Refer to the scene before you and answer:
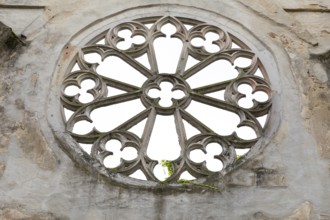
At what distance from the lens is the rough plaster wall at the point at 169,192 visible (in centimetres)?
823

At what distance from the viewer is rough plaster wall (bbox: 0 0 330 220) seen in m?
8.23

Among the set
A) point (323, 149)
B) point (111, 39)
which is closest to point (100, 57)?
point (111, 39)

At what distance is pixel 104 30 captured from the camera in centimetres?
1070

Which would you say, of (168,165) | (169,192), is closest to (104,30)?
(168,165)

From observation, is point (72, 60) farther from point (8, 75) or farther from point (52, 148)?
point (52, 148)

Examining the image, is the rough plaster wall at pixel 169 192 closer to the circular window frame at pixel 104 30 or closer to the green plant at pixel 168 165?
the circular window frame at pixel 104 30

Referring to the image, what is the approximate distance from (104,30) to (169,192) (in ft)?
10.5

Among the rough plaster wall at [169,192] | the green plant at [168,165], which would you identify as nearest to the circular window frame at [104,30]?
the rough plaster wall at [169,192]

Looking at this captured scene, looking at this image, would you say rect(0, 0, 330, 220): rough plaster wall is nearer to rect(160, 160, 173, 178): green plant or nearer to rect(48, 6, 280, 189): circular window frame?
rect(48, 6, 280, 189): circular window frame

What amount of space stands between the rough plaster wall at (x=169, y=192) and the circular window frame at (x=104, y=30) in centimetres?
8

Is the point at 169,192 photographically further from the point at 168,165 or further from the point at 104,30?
the point at 104,30

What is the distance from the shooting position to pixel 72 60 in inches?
403

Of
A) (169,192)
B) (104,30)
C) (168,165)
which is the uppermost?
(104,30)

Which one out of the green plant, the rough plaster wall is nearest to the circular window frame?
the rough plaster wall
